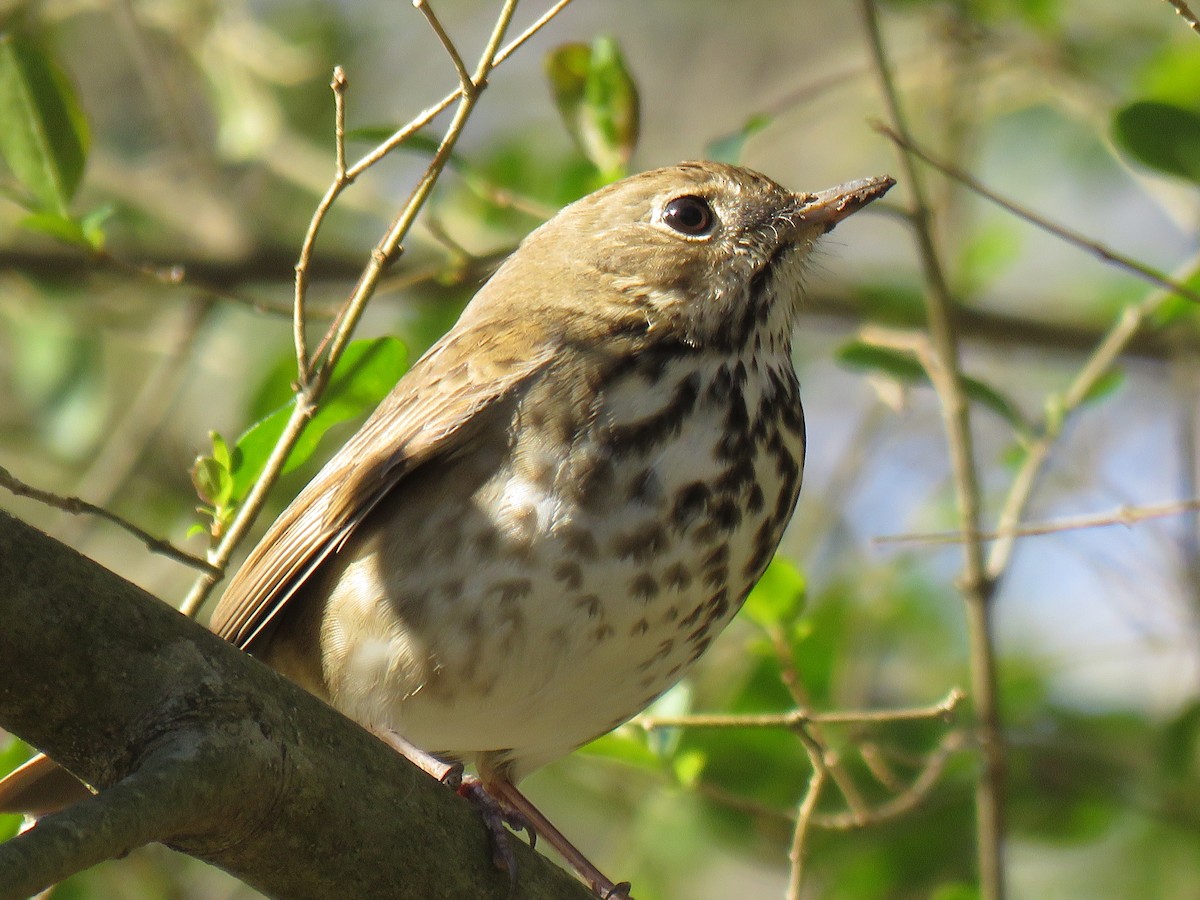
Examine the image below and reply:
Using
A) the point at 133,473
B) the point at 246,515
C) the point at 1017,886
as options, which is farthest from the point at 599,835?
the point at 246,515

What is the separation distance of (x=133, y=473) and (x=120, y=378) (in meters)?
2.00

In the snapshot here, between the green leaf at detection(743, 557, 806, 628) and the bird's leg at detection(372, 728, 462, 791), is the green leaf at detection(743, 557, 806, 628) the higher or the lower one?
the higher one

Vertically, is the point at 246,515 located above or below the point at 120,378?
below

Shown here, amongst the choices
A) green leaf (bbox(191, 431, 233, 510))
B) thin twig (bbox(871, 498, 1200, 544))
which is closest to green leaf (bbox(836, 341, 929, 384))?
thin twig (bbox(871, 498, 1200, 544))

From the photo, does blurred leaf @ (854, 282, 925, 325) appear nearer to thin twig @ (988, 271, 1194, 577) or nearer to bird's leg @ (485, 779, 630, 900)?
thin twig @ (988, 271, 1194, 577)

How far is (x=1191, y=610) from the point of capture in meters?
5.41

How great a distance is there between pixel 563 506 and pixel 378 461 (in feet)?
1.83

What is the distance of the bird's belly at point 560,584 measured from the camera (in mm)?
3545

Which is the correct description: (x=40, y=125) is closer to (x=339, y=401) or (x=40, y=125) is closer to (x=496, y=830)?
(x=339, y=401)

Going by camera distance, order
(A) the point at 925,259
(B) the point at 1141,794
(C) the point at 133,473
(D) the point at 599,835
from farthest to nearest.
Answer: (D) the point at 599,835
(C) the point at 133,473
(B) the point at 1141,794
(A) the point at 925,259

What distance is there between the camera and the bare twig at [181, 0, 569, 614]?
331 centimetres

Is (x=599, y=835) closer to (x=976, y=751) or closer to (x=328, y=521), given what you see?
(x=976, y=751)

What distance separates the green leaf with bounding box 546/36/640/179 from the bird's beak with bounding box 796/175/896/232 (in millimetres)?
Result: 624

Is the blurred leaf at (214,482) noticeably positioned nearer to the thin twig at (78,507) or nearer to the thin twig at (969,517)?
the thin twig at (78,507)
